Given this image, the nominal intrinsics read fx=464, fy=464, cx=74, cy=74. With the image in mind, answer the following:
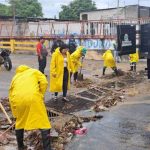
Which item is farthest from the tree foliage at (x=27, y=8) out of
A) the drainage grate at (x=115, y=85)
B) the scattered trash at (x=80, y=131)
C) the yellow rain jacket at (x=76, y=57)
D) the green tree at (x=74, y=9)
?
the scattered trash at (x=80, y=131)

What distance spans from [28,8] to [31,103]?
3073 inches

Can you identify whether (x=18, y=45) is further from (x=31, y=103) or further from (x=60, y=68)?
(x=31, y=103)

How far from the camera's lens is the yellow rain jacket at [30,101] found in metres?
7.03

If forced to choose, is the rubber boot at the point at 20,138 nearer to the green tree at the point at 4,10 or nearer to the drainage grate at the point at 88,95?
the drainage grate at the point at 88,95

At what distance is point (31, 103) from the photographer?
23.0 ft

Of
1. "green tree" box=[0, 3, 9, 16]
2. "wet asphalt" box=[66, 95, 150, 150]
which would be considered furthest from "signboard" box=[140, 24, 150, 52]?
"green tree" box=[0, 3, 9, 16]

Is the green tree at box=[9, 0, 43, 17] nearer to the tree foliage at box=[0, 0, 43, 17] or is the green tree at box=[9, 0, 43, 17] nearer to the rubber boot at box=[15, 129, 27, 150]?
the tree foliage at box=[0, 0, 43, 17]

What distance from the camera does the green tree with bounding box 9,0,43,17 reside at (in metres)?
83.1

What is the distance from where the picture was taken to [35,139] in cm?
837

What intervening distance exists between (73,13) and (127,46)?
61.3 metres

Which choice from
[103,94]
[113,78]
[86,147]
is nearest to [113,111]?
[103,94]

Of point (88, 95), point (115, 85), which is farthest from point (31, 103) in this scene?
point (115, 85)

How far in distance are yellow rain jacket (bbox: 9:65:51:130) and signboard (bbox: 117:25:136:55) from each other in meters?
9.23

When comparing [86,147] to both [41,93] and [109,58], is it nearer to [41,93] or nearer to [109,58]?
[41,93]
